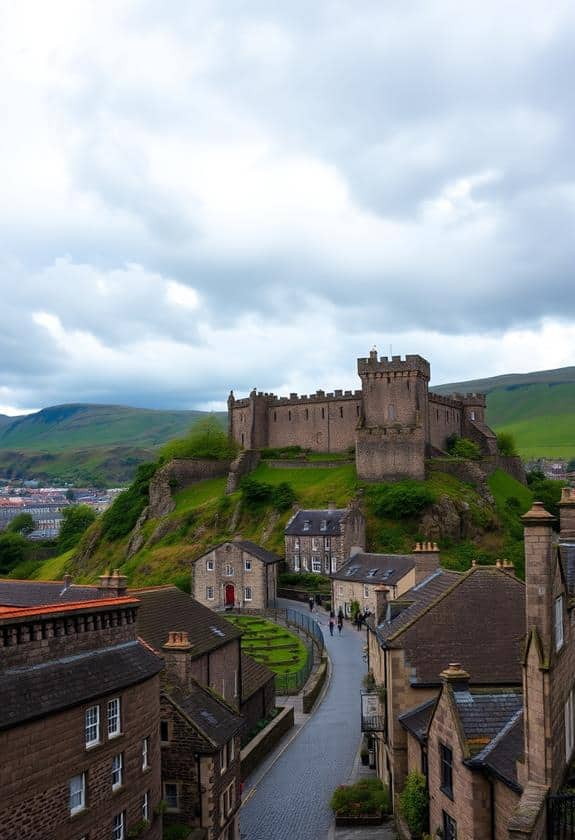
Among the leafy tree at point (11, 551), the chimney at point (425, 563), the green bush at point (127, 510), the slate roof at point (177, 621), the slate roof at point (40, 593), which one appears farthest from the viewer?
the leafy tree at point (11, 551)

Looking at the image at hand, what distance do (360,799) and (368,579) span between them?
33.4 m

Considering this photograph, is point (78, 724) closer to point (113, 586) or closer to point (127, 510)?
point (113, 586)

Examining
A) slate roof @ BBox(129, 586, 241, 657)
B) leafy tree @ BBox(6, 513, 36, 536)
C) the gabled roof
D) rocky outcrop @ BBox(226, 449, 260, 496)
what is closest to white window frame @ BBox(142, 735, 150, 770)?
slate roof @ BBox(129, 586, 241, 657)

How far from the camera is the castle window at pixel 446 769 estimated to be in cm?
1773

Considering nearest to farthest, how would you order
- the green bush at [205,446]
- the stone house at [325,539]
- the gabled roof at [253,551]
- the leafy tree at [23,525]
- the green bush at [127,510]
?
the gabled roof at [253,551] → the stone house at [325,539] → the green bush at [127,510] → the green bush at [205,446] → the leafy tree at [23,525]

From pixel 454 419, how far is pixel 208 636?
67905 mm

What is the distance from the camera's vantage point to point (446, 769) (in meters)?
18.1

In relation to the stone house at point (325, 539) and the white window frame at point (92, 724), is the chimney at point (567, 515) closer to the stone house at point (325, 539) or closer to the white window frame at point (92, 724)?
the white window frame at point (92, 724)

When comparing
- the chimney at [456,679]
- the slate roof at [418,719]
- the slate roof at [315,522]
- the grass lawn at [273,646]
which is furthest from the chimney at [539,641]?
the slate roof at [315,522]

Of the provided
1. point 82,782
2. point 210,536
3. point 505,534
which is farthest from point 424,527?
point 82,782

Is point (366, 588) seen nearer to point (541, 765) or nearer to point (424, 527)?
point (424, 527)

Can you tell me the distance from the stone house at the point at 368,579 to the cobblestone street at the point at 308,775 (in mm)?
13387

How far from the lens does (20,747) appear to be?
1385cm

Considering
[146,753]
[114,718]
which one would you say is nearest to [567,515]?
[146,753]
